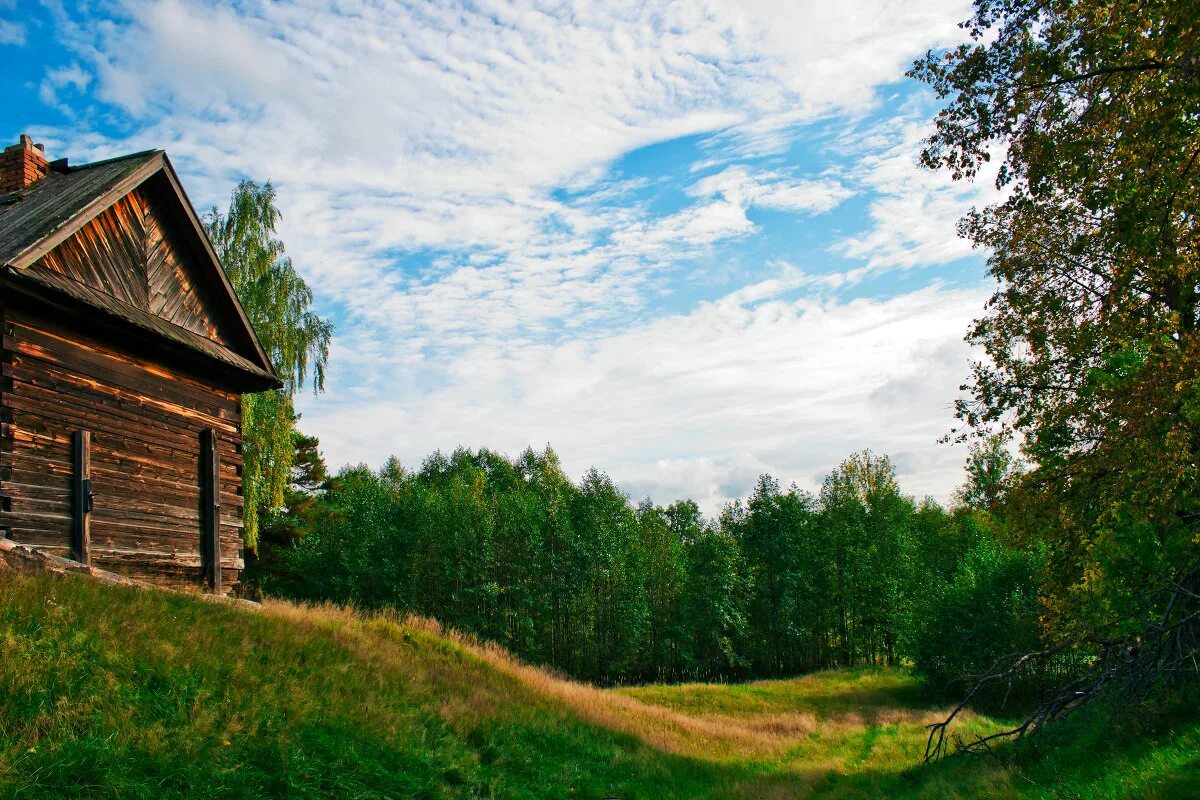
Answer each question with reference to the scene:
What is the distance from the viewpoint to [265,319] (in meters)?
29.2

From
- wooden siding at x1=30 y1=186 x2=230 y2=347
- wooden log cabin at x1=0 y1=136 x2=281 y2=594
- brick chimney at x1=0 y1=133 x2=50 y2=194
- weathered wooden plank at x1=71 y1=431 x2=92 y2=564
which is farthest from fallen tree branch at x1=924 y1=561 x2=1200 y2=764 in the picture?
brick chimney at x1=0 y1=133 x2=50 y2=194

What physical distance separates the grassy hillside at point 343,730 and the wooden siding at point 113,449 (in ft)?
5.89

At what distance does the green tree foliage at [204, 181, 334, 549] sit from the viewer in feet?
91.6

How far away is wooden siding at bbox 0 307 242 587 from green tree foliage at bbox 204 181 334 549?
12046 mm

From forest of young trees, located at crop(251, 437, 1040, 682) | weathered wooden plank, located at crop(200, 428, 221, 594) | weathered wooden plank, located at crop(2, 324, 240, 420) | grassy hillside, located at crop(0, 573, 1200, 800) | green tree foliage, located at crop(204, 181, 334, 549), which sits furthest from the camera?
forest of young trees, located at crop(251, 437, 1040, 682)

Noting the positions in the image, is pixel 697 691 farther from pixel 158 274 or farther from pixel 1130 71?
pixel 1130 71

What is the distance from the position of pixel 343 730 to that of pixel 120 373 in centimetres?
756

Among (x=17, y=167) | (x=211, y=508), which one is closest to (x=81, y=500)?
(x=211, y=508)

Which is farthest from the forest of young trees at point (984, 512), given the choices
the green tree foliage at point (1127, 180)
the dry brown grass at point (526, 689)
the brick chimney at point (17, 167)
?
the brick chimney at point (17, 167)

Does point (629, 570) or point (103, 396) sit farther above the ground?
point (103, 396)

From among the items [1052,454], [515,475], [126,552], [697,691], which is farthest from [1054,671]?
[515,475]

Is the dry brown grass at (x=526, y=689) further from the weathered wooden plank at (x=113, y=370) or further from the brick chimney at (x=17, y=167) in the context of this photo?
the brick chimney at (x=17, y=167)

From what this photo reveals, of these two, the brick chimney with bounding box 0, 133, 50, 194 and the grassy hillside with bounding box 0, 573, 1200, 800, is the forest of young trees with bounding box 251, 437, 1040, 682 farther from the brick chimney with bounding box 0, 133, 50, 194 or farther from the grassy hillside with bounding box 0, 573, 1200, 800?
the brick chimney with bounding box 0, 133, 50, 194

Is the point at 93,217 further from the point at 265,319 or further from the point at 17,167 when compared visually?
the point at 265,319
